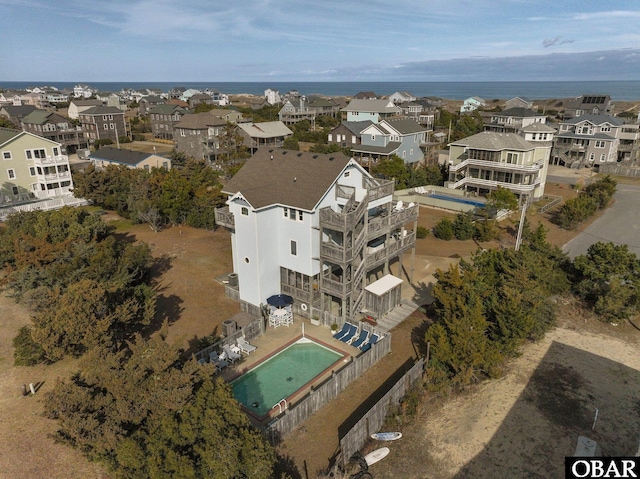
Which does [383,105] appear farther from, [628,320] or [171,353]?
[171,353]

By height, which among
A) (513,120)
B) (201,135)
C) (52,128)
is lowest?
(201,135)

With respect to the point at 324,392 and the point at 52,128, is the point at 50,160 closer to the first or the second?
the point at 52,128

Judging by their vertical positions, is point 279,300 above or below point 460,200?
above

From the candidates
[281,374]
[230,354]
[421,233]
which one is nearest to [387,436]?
[281,374]

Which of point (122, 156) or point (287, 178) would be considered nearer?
point (287, 178)

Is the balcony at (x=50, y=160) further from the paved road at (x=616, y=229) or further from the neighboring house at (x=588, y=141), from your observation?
the neighboring house at (x=588, y=141)

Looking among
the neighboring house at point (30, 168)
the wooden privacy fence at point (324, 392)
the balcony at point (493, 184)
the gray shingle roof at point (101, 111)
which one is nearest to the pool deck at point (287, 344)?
the wooden privacy fence at point (324, 392)

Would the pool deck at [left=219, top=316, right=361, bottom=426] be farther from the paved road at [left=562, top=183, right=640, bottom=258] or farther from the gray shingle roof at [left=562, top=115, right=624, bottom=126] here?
the gray shingle roof at [left=562, top=115, right=624, bottom=126]

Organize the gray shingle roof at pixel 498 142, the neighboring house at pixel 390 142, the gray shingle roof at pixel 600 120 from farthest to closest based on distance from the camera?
the gray shingle roof at pixel 600 120, the neighboring house at pixel 390 142, the gray shingle roof at pixel 498 142
